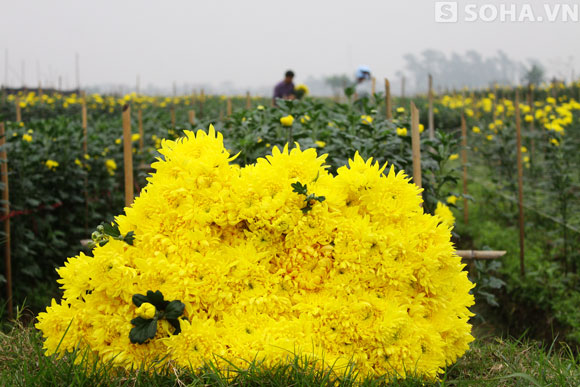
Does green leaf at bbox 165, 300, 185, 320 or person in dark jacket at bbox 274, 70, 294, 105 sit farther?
person in dark jacket at bbox 274, 70, 294, 105

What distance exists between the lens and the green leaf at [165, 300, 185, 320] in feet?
5.26

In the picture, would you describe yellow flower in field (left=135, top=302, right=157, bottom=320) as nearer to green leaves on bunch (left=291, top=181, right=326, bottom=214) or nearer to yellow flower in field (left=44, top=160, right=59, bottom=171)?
green leaves on bunch (left=291, top=181, right=326, bottom=214)

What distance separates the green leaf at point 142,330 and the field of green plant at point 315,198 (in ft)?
0.32

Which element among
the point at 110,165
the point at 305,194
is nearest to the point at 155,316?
the point at 305,194

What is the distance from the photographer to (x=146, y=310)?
5.20 ft

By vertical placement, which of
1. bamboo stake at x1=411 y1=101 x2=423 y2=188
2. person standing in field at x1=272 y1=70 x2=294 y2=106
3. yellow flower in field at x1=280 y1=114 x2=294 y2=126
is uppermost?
person standing in field at x1=272 y1=70 x2=294 y2=106

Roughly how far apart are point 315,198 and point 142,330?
62 cm

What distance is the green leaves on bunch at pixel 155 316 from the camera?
5.21ft

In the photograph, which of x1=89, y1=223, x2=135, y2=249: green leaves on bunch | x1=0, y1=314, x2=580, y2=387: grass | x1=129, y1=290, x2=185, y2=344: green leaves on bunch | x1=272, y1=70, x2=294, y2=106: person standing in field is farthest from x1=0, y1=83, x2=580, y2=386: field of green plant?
x1=272, y1=70, x2=294, y2=106: person standing in field

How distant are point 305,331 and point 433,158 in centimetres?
Result: 208

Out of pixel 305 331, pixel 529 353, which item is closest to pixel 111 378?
pixel 305 331

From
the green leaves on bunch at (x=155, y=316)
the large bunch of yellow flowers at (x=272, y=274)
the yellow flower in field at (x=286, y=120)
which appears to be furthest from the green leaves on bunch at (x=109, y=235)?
the yellow flower in field at (x=286, y=120)

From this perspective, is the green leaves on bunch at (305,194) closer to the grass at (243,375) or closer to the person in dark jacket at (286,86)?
the grass at (243,375)

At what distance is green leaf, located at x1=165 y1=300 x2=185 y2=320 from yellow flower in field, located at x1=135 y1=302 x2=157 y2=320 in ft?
0.14
